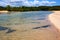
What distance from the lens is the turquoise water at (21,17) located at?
4.16ft

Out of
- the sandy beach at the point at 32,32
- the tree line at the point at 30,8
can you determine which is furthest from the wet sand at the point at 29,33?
the tree line at the point at 30,8

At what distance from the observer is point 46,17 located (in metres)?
1.29

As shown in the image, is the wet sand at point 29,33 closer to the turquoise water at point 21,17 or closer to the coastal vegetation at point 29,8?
the turquoise water at point 21,17

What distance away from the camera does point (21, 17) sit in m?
1.29

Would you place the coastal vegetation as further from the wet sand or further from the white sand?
the wet sand

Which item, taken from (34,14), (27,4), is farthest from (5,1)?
(34,14)

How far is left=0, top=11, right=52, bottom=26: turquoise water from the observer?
127 cm

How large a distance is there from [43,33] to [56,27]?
16cm

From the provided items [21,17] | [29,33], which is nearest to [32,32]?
[29,33]

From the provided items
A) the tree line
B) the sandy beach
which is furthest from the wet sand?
the tree line

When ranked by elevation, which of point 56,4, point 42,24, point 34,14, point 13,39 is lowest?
point 13,39

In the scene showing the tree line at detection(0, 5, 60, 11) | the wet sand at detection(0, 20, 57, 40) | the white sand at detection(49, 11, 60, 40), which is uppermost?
the tree line at detection(0, 5, 60, 11)

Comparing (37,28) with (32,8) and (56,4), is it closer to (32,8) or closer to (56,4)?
(32,8)

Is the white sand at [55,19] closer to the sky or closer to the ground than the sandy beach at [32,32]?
closer to the sky
